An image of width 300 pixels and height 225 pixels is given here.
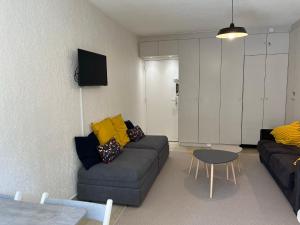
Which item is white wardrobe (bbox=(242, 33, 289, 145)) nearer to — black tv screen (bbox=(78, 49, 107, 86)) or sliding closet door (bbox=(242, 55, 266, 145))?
sliding closet door (bbox=(242, 55, 266, 145))

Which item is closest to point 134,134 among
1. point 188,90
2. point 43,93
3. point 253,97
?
point 188,90

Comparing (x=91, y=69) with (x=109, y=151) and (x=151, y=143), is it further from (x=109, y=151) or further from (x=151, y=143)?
(x=151, y=143)

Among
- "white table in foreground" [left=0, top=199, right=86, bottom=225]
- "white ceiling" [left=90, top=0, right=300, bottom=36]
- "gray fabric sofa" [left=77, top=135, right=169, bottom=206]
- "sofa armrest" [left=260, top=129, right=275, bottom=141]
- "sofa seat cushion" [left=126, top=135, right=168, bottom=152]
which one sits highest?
"white ceiling" [left=90, top=0, right=300, bottom=36]

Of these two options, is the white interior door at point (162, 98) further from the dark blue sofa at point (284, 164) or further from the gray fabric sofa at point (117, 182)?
the gray fabric sofa at point (117, 182)

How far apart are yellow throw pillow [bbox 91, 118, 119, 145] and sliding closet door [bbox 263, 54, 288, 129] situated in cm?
336

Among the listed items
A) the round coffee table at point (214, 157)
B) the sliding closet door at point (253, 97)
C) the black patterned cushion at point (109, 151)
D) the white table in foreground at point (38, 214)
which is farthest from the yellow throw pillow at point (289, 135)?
the white table in foreground at point (38, 214)

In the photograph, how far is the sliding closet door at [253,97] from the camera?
4.94 m

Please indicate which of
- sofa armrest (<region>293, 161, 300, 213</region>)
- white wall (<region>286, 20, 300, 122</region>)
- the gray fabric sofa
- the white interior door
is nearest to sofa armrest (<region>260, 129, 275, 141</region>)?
white wall (<region>286, 20, 300, 122</region>)

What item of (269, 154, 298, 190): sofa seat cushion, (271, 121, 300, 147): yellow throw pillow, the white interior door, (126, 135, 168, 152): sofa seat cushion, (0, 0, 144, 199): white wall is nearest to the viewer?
(0, 0, 144, 199): white wall

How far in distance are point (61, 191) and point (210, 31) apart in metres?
4.17

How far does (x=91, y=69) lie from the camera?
10.2 ft

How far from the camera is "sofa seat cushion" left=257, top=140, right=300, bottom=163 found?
335cm

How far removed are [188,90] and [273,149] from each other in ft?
7.57

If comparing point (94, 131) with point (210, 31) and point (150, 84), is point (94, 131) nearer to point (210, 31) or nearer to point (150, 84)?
point (150, 84)
